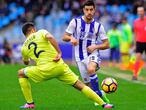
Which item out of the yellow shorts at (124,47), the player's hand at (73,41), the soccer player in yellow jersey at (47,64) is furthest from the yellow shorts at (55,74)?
the yellow shorts at (124,47)

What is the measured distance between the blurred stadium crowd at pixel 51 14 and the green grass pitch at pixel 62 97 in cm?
1508

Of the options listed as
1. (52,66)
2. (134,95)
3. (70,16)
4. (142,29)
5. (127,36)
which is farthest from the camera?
(70,16)

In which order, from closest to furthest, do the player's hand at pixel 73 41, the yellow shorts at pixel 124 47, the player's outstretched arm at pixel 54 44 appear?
the player's outstretched arm at pixel 54 44, the player's hand at pixel 73 41, the yellow shorts at pixel 124 47

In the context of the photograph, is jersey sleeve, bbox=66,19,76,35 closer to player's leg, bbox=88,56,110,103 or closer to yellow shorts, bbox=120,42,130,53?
player's leg, bbox=88,56,110,103

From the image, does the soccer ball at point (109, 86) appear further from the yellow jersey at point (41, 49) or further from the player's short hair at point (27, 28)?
the player's short hair at point (27, 28)

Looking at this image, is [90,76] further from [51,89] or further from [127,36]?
[127,36]

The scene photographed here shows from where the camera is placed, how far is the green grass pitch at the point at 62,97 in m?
12.3

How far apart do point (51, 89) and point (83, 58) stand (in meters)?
3.88

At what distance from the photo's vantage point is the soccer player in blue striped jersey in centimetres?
1223

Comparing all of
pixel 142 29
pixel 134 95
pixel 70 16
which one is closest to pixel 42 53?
pixel 134 95

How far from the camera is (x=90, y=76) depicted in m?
12.3

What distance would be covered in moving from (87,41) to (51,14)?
22.5 metres

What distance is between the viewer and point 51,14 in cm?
3469

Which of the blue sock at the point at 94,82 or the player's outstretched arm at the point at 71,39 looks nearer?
the player's outstretched arm at the point at 71,39
